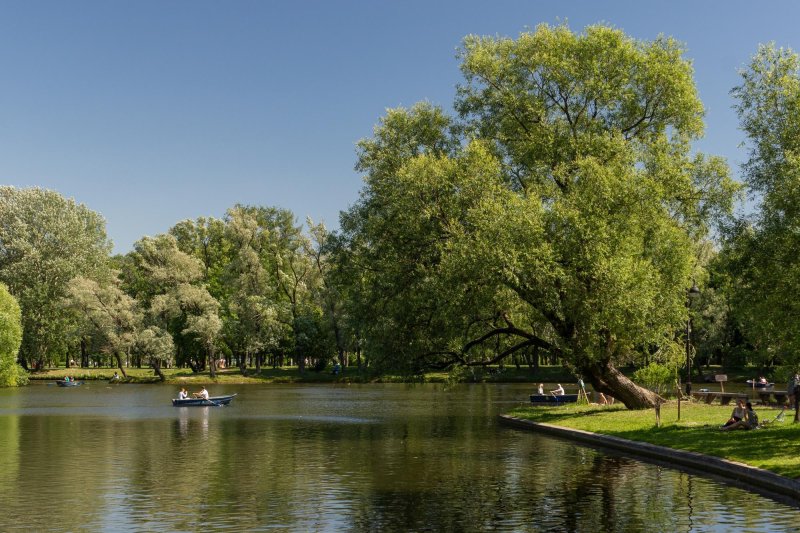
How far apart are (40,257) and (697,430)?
103 meters

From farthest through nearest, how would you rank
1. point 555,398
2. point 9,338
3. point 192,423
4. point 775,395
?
1. point 9,338
2. point 555,398
3. point 192,423
4. point 775,395

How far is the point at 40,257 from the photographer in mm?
116125

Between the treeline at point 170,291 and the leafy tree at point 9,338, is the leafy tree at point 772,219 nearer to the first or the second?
the treeline at point 170,291

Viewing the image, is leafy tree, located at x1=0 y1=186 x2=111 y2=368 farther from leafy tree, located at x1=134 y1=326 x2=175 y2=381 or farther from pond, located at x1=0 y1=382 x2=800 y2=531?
pond, located at x1=0 y1=382 x2=800 y2=531

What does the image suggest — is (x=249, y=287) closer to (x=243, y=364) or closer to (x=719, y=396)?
(x=243, y=364)

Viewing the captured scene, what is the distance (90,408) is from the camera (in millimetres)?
64500

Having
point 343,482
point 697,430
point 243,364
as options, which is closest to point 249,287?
point 243,364

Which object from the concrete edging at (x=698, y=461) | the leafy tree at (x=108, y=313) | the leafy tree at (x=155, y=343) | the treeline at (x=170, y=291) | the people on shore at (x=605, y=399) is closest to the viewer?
the concrete edging at (x=698, y=461)

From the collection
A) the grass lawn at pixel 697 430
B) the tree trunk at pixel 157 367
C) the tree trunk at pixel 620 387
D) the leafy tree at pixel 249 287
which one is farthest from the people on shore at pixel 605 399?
the tree trunk at pixel 157 367

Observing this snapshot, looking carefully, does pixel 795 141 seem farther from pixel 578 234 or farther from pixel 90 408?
pixel 90 408

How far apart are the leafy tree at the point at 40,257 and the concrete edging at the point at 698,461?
305ft

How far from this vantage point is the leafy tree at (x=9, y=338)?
98.9m

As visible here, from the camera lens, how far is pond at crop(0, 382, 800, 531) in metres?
19.5

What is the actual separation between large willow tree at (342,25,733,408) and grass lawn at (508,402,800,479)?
2982 mm
